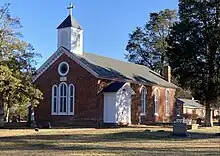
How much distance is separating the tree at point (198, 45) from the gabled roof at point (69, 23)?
10.5 m

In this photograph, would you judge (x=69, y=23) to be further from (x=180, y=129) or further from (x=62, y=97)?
(x=180, y=129)

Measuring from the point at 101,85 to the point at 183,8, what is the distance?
12.8 meters

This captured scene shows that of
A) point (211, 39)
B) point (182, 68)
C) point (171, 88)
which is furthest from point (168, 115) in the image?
point (211, 39)

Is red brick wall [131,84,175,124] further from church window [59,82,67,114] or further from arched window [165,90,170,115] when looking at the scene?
church window [59,82,67,114]

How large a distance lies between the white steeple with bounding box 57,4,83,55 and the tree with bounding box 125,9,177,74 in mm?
36428

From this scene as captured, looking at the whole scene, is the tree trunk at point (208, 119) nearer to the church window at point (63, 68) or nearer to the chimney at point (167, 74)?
the chimney at point (167, 74)

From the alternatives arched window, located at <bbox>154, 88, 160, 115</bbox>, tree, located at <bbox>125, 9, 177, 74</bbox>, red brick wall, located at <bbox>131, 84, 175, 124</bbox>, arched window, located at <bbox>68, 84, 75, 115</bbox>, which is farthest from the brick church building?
tree, located at <bbox>125, 9, 177, 74</bbox>

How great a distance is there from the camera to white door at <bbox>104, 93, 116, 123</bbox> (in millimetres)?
40375

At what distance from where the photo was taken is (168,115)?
176 feet

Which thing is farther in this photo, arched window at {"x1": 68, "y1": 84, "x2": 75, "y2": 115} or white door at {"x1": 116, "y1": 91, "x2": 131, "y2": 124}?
arched window at {"x1": 68, "y1": 84, "x2": 75, "y2": 115}

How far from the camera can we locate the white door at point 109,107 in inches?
1590

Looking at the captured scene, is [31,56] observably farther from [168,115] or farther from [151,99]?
[168,115]

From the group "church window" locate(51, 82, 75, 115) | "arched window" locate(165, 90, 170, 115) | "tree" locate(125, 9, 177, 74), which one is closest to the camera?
"church window" locate(51, 82, 75, 115)

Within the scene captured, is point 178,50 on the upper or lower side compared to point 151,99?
upper
